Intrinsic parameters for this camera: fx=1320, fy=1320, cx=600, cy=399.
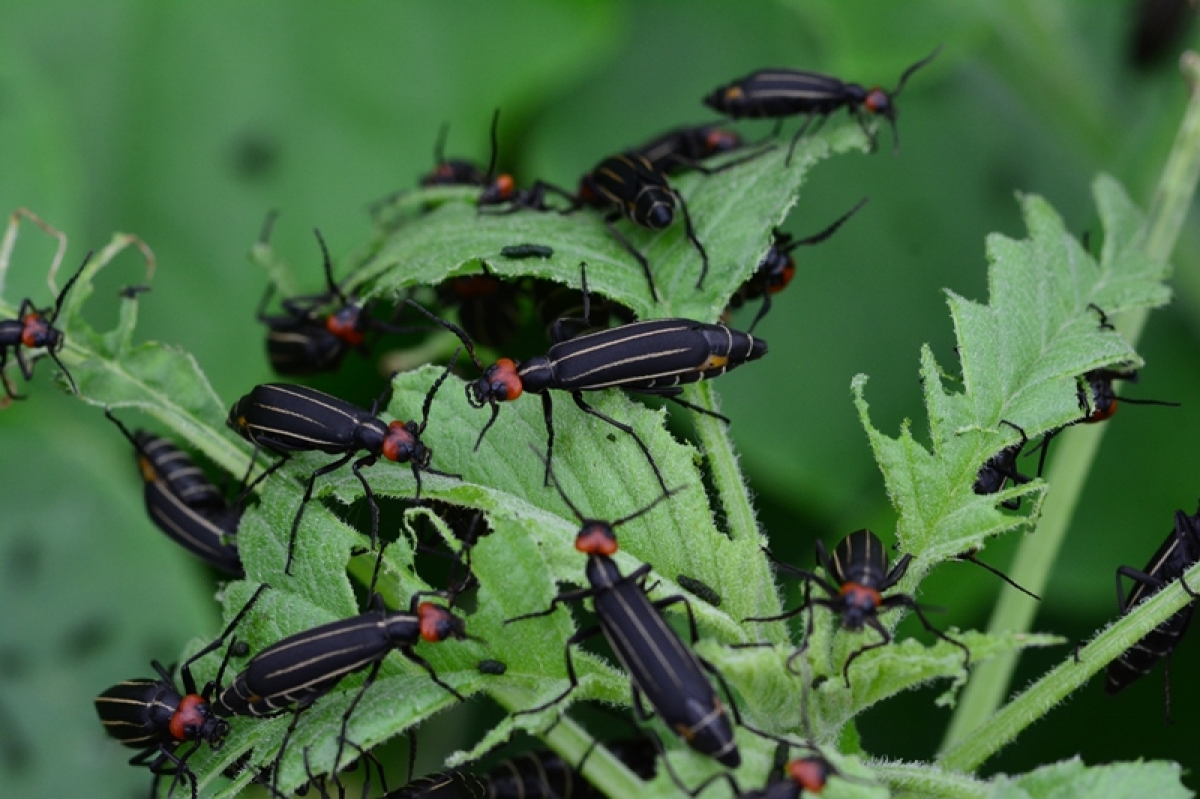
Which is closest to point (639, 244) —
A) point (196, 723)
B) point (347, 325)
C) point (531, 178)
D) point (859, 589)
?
point (347, 325)

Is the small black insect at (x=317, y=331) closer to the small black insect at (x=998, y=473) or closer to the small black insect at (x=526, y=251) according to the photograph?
the small black insect at (x=526, y=251)

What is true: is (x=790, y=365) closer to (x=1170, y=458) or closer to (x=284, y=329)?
(x=1170, y=458)

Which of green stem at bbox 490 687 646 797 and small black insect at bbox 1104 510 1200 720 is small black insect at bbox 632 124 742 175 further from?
green stem at bbox 490 687 646 797

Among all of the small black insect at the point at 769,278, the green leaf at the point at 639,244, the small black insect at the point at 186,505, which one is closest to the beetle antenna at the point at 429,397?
the green leaf at the point at 639,244

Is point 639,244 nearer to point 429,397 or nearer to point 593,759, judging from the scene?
point 429,397

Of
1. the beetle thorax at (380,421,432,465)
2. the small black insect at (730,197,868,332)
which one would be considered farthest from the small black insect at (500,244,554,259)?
the small black insect at (730,197,868,332)
